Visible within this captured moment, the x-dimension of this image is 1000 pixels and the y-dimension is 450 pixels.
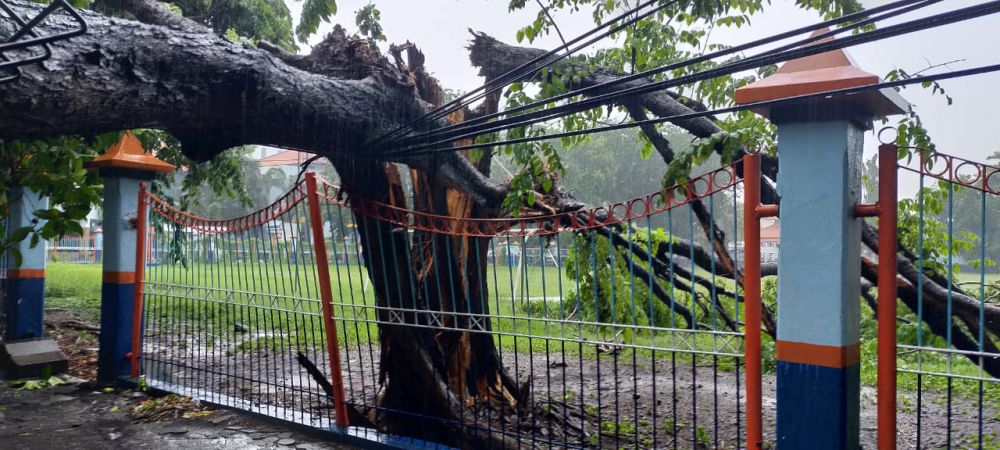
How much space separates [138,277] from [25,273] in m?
2.57

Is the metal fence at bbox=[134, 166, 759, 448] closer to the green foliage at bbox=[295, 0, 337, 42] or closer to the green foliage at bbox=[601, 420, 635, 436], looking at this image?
the green foliage at bbox=[601, 420, 635, 436]

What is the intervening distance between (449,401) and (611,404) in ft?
6.92

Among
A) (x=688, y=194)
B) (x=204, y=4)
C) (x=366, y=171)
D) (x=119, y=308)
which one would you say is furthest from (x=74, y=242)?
(x=688, y=194)

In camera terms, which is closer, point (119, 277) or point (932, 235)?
point (932, 235)

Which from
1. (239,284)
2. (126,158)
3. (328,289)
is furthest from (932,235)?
(126,158)

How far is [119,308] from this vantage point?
694 centimetres

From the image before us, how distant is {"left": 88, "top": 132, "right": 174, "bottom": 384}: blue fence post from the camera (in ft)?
22.8

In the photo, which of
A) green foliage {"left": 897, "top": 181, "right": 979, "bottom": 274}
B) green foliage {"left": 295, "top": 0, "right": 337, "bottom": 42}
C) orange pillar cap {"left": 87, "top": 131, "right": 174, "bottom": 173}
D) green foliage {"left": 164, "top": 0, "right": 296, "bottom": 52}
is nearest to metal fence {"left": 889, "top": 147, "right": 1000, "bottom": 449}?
green foliage {"left": 897, "top": 181, "right": 979, "bottom": 274}

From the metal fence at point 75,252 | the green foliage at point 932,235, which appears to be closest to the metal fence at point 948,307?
the green foliage at point 932,235

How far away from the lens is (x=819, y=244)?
3020mm

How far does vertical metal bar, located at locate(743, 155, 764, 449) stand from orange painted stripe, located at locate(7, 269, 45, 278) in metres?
8.55

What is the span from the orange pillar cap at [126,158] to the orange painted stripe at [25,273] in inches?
96.1

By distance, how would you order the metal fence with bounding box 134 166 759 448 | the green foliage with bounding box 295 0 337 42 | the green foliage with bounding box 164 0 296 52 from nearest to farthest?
the metal fence with bounding box 134 166 759 448
the green foliage with bounding box 295 0 337 42
the green foliage with bounding box 164 0 296 52

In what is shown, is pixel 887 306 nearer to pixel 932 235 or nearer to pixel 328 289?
pixel 932 235
